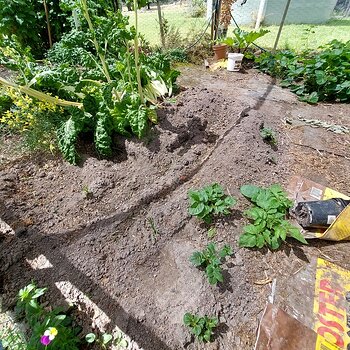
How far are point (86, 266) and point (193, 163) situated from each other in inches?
47.0

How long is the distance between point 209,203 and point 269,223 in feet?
1.40

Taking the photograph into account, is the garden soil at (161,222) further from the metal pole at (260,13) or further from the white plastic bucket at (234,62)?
the metal pole at (260,13)

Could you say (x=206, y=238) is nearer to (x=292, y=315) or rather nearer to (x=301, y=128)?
(x=292, y=315)

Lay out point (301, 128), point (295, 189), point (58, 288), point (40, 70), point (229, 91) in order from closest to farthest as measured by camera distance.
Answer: point (58, 288), point (295, 189), point (40, 70), point (301, 128), point (229, 91)

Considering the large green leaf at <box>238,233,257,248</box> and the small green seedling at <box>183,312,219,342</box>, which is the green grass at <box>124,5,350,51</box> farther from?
the small green seedling at <box>183,312,219,342</box>

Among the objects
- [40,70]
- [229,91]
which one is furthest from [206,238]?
[229,91]

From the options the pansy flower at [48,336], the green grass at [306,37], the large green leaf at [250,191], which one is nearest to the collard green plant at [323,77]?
the green grass at [306,37]

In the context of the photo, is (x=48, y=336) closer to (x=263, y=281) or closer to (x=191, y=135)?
(x=263, y=281)

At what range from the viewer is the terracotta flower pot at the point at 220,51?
4.26 metres

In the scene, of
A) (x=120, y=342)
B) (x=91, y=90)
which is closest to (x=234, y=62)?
(x=91, y=90)

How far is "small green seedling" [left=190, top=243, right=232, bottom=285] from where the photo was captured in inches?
55.0

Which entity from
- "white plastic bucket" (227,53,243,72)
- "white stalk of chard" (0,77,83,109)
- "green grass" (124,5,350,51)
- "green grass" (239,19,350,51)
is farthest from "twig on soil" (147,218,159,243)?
"green grass" (239,19,350,51)

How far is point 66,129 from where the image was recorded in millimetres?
2137

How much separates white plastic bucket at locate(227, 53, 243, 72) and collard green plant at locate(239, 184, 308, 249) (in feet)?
9.75
